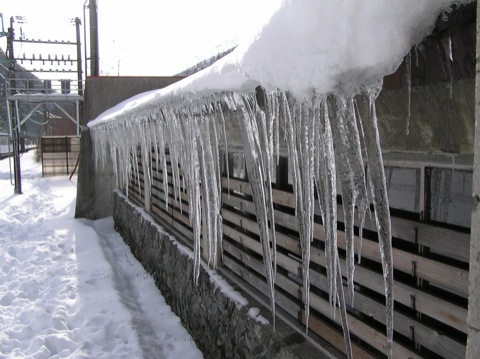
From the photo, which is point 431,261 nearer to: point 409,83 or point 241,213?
point 409,83

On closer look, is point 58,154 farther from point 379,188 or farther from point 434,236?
point 379,188

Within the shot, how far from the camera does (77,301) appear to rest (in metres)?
5.02

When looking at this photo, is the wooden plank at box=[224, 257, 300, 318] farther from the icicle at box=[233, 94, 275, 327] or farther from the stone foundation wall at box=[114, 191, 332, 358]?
the icicle at box=[233, 94, 275, 327]

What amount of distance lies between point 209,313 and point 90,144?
317 inches

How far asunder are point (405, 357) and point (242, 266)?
6.25 feet

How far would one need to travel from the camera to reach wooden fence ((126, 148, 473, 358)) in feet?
5.65

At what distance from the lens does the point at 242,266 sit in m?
3.67

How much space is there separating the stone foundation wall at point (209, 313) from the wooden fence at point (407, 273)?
198 millimetres

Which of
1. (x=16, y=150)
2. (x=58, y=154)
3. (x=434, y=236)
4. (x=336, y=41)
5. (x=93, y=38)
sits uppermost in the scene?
(x=93, y=38)

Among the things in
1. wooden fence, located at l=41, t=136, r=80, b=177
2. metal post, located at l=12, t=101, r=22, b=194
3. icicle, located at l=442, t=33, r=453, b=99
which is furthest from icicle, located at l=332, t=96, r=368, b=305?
wooden fence, located at l=41, t=136, r=80, b=177

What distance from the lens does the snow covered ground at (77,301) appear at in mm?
4012

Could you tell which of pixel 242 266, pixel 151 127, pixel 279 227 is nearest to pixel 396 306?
pixel 279 227

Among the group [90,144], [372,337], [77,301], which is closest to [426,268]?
[372,337]

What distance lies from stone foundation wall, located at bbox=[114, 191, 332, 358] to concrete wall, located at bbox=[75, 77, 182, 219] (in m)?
4.09
